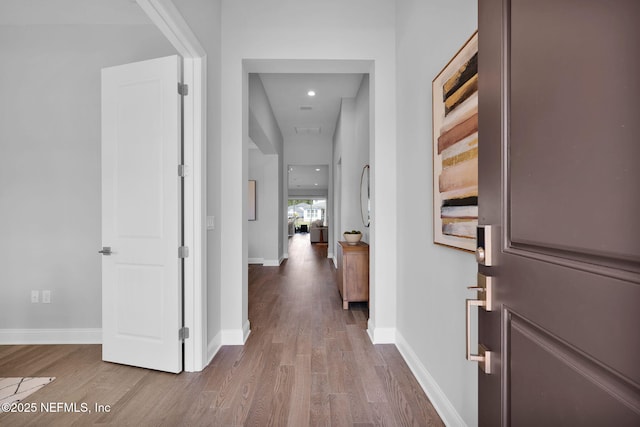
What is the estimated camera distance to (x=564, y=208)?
1.94 ft

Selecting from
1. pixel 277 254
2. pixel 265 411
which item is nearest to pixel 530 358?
pixel 265 411

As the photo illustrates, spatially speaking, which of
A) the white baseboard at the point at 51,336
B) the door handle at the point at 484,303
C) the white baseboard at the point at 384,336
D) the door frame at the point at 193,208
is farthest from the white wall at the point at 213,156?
the door handle at the point at 484,303

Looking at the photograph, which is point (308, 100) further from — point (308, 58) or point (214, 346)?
point (214, 346)

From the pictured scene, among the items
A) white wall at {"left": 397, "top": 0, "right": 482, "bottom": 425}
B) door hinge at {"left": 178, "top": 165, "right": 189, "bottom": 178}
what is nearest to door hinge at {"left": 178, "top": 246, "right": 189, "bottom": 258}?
door hinge at {"left": 178, "top": 165, "right": 189, "bottom": 178}

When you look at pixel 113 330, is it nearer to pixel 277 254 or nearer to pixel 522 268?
pixel 522 268

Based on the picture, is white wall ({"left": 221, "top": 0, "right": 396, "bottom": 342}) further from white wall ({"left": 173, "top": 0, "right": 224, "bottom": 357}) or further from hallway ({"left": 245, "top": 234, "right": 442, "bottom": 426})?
hallway ({"left": 245, "top": 234, "right": 442, "bottom": 426})

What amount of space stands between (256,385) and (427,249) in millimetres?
1437

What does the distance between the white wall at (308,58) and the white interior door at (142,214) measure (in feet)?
1.84

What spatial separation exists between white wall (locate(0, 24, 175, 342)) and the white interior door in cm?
67

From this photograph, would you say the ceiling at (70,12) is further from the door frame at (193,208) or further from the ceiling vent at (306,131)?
the ceiling vent at (306,131)

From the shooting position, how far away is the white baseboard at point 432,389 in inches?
64.8

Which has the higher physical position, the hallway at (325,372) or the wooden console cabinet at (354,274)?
the wooden console cabinet at (354,274)

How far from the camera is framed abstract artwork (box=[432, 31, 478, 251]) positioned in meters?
1.45

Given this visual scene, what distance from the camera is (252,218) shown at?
745 centimetres
